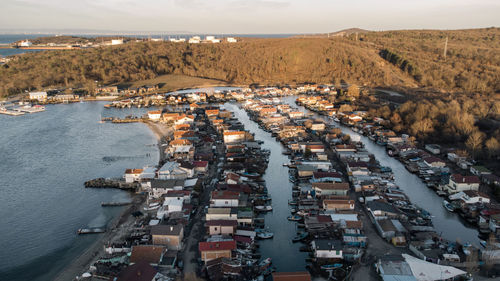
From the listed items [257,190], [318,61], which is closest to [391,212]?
[257,190]

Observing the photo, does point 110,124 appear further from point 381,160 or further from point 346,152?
point 381,160

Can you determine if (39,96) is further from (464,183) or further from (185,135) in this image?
A: (464,183)

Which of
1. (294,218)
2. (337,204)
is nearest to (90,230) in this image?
(294,218)

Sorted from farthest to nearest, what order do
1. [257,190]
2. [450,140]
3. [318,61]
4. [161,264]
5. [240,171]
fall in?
[318,61], [450,140], [240,171], [257,190], [161,264]

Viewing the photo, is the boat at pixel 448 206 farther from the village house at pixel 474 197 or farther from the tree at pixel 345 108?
the tree at pixel 345 108

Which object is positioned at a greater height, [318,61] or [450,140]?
[318,61]

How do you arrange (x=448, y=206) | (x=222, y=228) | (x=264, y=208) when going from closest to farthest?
(x=222, y=228)
(x=264, y=208)
(x=448, y=206)
